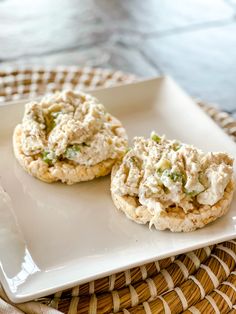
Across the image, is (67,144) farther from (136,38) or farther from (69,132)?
(136,38)

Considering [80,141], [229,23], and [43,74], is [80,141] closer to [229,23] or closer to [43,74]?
[43,74]

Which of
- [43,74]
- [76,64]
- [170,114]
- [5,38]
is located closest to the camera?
[170,114]

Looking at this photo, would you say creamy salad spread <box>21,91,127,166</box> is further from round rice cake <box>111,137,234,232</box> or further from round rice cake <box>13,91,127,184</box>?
round rice cake <box>111,137,234,232</box>

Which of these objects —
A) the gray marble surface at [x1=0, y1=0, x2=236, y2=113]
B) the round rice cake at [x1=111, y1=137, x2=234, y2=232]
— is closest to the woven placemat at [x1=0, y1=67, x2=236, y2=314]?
the round rice cake at [x1=111, y1=137, x2=234, y2=232]

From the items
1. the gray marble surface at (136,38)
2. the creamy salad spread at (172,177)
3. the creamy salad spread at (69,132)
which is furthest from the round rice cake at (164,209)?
the gray marble surface at (136,38)

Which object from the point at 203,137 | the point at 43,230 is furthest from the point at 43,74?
the point at 43,230

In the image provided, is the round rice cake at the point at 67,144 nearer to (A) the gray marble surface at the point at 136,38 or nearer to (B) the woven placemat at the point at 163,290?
(B) the woven placemat at the point at 163,290
